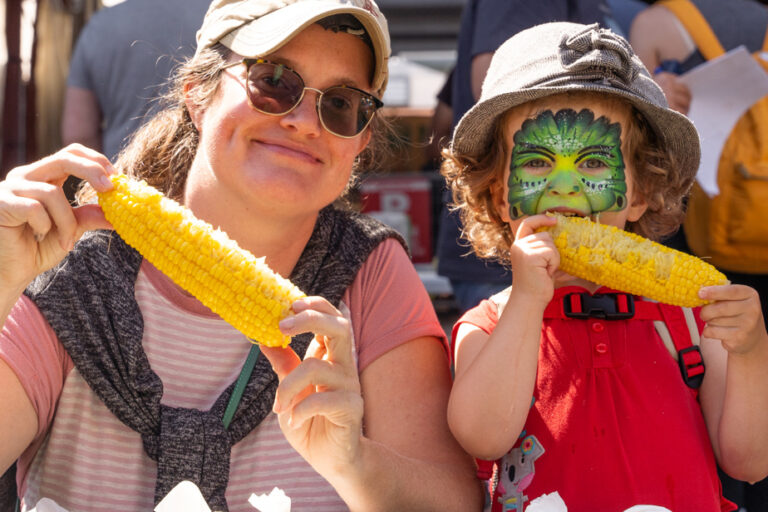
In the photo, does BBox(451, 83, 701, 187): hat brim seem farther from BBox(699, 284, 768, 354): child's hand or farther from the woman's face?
BBox(699, 284, 768, 354): child's hand

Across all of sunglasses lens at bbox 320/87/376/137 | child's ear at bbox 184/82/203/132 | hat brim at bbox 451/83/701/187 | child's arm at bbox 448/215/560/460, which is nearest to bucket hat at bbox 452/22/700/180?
hat brim at bbox 451/83/701/187

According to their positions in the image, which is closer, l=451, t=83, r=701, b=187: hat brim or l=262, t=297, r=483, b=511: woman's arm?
l=262, t=297, r=483, b=511: woman's arm

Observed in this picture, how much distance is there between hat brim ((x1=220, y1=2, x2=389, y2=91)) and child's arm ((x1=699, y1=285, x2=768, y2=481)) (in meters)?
1.00

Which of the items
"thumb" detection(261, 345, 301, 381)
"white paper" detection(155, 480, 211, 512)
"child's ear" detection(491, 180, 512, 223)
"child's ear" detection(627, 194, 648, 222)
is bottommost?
"white paper" detection(155, 480, 211, 512)

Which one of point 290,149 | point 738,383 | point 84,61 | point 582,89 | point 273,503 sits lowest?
point 84,61

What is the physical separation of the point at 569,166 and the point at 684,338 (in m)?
0.51

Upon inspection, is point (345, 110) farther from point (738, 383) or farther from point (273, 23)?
point (738, 383)

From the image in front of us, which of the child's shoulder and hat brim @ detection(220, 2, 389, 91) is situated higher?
hat brim @ detection(220, 2, 389, 91)

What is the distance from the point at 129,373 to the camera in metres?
1.85

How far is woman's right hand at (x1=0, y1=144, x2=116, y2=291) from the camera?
5.21ft

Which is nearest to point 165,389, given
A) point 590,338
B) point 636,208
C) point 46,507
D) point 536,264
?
point 46,507

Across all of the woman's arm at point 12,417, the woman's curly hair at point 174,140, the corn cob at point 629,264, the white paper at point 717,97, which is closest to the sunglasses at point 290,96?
the woman's curly hair at point 174,140

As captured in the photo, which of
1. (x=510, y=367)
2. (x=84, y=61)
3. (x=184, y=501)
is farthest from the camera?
(x=84, y=61)

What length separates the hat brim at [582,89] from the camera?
6.40 ft
